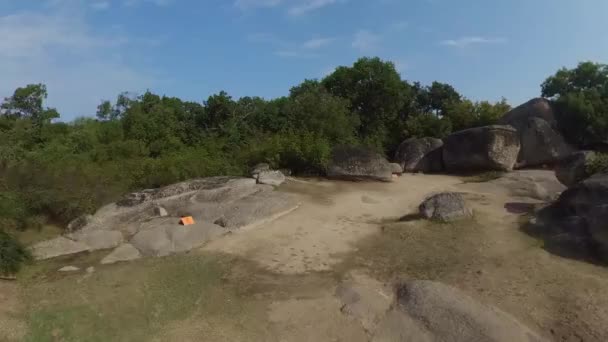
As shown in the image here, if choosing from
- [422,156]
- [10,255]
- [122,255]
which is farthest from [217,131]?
[10,255]

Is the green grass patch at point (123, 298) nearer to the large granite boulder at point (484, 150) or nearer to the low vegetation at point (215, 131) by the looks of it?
the low vegetation at point (215, 131)

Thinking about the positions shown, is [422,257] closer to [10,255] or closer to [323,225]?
[323,225]

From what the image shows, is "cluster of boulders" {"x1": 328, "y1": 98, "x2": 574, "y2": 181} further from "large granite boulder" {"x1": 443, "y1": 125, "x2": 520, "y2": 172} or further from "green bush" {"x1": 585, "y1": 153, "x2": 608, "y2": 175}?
"green bush" {"x1": 585, "y1": 153, "x2": 608, "y2": 175}

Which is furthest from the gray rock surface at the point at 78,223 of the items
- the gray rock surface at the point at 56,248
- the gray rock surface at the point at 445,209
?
the gray rock surface at the point at 445,209

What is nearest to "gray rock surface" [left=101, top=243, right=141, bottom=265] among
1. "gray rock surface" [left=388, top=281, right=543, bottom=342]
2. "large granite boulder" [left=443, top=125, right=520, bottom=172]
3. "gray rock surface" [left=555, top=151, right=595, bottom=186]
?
"gray rock surface" [left=388, top=281, right=543, bottom=342]

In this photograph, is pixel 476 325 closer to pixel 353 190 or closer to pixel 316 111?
pixel 353 190

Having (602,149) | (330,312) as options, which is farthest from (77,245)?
(602,149)
